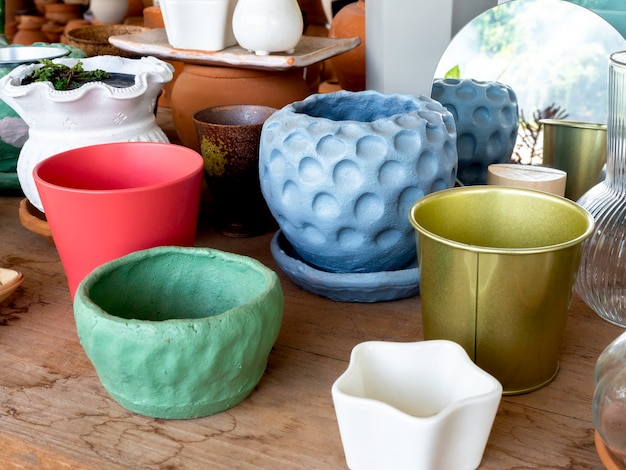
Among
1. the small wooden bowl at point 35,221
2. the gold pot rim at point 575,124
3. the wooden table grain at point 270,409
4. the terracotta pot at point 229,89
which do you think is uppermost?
the terracotta pot at point 229,89

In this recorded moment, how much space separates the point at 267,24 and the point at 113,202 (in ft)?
0.93

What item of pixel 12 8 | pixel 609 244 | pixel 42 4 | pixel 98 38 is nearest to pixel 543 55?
pixel 609 244

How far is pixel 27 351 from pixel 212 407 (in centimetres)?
15

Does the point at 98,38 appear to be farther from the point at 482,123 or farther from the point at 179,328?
the point at 179,328

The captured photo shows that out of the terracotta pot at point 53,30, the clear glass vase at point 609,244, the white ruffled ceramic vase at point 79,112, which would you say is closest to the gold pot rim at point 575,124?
the clear glass vase at point 609,244

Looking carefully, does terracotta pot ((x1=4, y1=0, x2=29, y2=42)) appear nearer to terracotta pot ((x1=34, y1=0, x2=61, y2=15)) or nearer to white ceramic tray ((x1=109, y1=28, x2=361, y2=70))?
terracotta pot ((x1=34, y1=0, x2=61, y2=15))

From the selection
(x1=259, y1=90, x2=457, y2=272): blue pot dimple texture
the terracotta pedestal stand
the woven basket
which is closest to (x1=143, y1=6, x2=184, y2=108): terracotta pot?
the woven basket

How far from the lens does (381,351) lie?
39cm

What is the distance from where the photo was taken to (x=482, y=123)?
64 cm

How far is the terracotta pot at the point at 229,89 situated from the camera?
2.35 ft

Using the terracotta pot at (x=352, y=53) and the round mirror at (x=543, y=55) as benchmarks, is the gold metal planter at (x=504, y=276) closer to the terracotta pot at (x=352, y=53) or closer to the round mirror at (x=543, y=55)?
the round mirror at (x=543, y=55)

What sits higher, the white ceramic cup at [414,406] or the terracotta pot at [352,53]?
the terracotta pot at [352,53]

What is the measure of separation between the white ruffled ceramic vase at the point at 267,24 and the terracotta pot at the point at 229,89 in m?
0.03

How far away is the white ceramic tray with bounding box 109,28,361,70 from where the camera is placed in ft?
2.27
